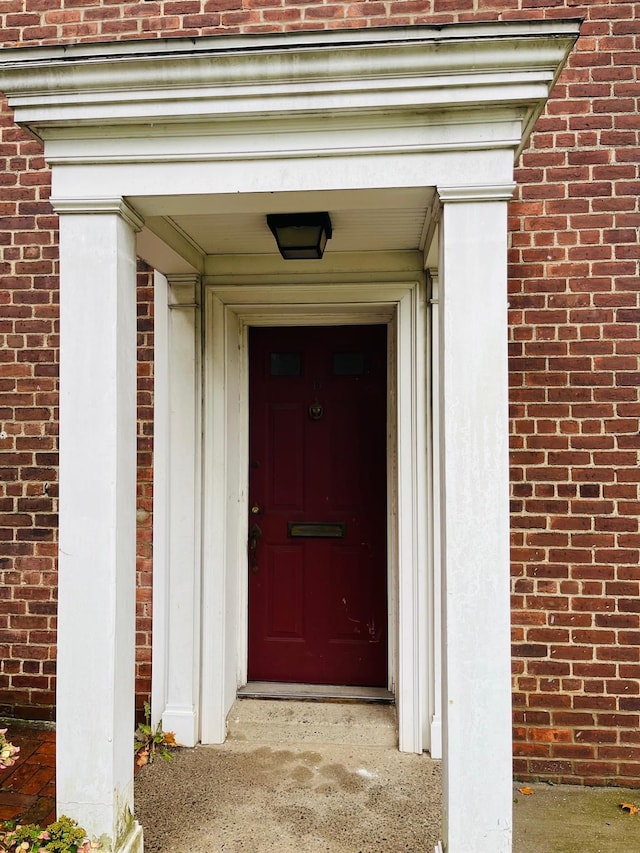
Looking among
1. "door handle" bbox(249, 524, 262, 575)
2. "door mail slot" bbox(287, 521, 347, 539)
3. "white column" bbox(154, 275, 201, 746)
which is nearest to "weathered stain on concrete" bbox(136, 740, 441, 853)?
"white column" bbox(154, 275, 201, 746)

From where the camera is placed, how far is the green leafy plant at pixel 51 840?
1.89m

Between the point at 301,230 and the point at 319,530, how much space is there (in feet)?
6.03

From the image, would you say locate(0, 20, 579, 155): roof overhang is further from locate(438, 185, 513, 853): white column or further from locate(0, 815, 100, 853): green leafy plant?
locate(0, 815, 100, 853): green leafy plant

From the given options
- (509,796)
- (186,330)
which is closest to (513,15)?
(186,330)

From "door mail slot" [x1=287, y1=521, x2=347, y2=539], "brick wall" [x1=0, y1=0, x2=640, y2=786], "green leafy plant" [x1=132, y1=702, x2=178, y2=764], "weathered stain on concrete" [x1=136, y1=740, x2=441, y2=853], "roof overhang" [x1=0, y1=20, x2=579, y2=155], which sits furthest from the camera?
"door mail slot" [x1=287, y1=521, x2=347, y2=539]

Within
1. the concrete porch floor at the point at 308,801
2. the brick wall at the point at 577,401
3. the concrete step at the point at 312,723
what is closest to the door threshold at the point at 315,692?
the concrete step at the point at 312,723

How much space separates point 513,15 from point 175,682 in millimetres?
3998

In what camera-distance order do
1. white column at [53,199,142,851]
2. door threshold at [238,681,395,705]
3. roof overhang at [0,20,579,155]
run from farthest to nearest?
door threshold at [238,681,395,705] → white column at [53,199,142,851] → roof overhang at [0,20,579,155]

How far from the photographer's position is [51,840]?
1909mm

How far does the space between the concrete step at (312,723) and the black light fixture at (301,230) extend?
101 inches

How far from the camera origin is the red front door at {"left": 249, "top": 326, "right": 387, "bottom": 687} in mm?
3527

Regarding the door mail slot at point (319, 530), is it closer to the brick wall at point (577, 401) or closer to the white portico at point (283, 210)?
the brick wall at point (577, 401)

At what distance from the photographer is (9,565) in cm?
327

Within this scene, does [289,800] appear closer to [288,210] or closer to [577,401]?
[577,401]
